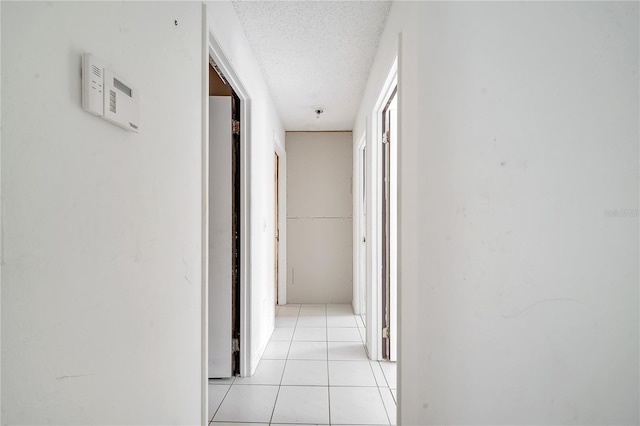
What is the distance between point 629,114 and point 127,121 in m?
1.42

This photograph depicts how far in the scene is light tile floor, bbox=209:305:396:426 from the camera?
7.58 feet

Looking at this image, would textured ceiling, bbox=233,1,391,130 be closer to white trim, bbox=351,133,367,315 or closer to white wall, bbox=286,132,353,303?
white trim, bbox=351,133,367,315

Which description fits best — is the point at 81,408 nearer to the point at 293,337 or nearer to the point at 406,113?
the point at 406,113

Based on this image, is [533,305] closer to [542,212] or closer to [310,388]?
[542,212]

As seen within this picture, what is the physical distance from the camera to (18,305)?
28.0 inches

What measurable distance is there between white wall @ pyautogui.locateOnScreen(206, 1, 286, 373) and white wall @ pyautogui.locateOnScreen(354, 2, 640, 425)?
1352mm

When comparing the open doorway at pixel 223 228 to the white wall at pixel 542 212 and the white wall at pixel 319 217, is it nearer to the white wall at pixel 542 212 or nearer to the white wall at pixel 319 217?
the white wall at pixel 542 212

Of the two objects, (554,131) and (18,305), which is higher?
(554,131)

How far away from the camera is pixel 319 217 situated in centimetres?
559

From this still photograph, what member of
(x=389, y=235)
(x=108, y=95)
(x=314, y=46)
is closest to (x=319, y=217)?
(x=389, y=235)

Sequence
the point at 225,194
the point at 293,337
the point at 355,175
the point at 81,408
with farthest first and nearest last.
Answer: the point at 355,175 < the point at 293,337 < the point at 225,194 < the point at 81,408

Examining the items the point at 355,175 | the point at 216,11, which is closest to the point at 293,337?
the point at 355,175

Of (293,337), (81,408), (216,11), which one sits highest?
(216,11)

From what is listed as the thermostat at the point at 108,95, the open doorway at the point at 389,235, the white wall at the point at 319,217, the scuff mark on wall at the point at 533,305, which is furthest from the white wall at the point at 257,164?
the scuff mark on wall at the point at 533,305
